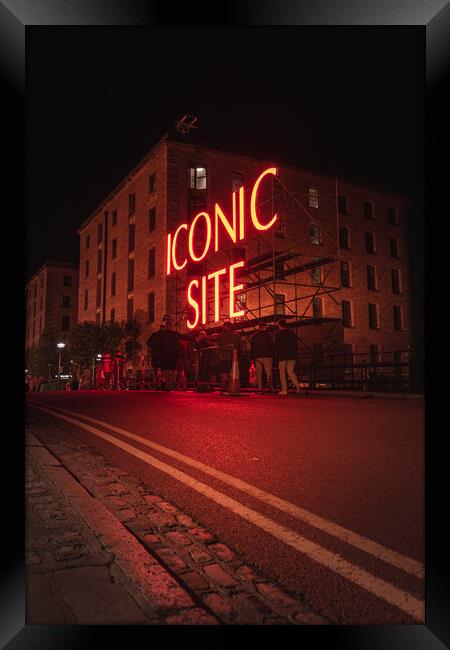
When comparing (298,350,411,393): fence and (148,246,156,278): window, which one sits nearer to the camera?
(298,350,411,393): fence

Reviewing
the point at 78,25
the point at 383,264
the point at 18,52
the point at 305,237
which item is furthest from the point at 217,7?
the point at 383,264

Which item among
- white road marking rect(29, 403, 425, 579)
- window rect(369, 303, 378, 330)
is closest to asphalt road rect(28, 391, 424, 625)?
white road marking rect(29, 403, 425, 579)

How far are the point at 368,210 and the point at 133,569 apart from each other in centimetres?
3892

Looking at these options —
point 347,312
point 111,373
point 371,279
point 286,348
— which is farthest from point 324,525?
point 371,279

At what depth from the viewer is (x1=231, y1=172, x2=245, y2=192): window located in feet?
108

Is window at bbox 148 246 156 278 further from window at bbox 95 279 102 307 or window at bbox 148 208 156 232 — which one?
window at bbox 95 279 102 307

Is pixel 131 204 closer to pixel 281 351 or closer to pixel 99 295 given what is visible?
pixel 99 295

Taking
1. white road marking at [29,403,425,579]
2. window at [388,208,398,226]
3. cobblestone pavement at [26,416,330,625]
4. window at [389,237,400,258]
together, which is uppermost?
window at [388,208,398,226]

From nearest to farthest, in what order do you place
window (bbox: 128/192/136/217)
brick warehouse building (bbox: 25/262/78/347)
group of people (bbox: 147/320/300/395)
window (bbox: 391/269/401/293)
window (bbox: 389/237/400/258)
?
group of people (bbox: 147/320/300/395)
window (bbox: 128/192/136/217)
window (bbox: 391/269/401/293)
window (bbox: 389/237/400/258)
brick warehouse building (bbox: 25/262/78/347)

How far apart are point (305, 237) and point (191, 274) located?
8.49 meters

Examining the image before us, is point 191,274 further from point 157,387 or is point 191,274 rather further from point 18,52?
point 18,52

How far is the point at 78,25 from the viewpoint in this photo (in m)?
2.47

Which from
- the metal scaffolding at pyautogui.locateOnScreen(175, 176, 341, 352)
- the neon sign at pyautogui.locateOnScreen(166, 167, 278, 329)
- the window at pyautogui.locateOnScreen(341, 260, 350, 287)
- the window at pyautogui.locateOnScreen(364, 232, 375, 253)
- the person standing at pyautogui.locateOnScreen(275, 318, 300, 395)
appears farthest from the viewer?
the window at pyautogui.locateOnScreen(364, 232, 375, 253)

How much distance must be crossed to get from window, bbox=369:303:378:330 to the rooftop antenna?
17185 millimetres
